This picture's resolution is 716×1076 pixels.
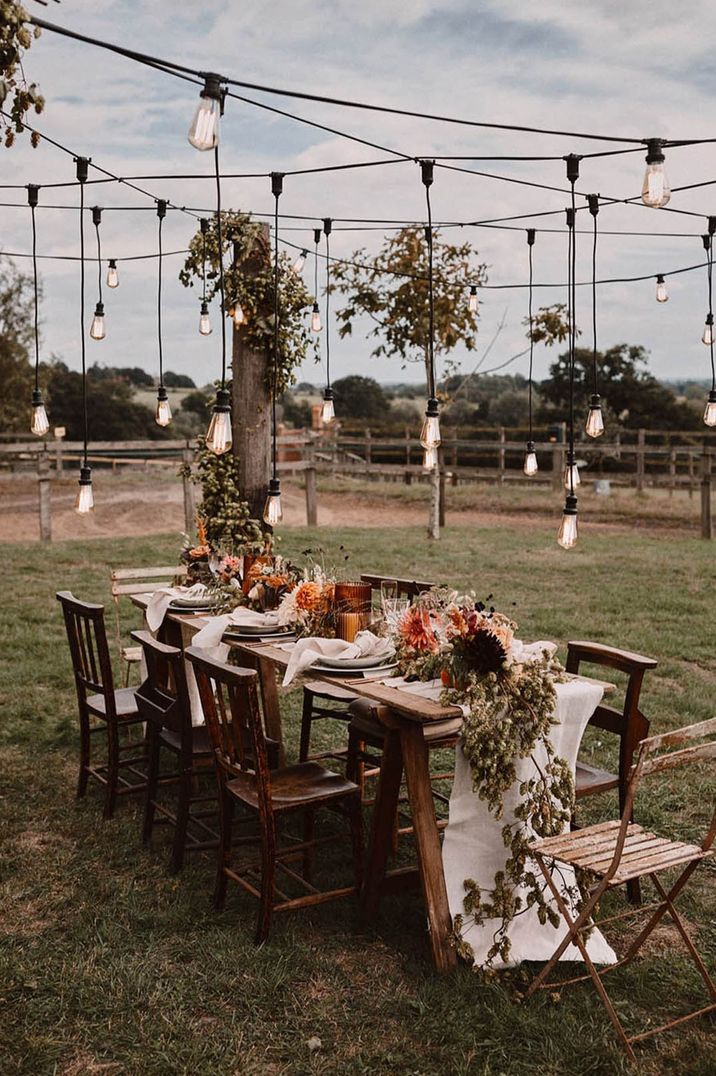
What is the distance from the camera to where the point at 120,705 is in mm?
5203

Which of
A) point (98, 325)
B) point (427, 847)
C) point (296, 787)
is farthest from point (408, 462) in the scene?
point (427, 847)

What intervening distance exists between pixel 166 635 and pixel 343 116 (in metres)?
7.74

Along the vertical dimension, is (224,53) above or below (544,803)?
above

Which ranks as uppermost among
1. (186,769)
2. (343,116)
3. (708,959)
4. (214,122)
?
(343,116)

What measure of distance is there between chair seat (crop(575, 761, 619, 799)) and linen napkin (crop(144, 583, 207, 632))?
7.60 feet

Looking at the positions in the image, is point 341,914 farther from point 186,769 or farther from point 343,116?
point 343,116

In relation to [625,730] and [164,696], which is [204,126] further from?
[625,730]

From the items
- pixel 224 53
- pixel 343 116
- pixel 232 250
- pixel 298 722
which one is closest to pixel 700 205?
pixel 343 116

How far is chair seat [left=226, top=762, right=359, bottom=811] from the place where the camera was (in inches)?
148

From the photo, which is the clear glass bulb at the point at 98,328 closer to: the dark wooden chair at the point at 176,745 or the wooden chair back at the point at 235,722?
the dark wooden chair at the point at 176,745

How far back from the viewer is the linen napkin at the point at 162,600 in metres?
5.59

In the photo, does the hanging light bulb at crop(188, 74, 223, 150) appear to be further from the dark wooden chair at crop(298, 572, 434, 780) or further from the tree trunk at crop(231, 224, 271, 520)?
the tree trunk at crop(231, 224, 271, 520)

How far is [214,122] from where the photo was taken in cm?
363

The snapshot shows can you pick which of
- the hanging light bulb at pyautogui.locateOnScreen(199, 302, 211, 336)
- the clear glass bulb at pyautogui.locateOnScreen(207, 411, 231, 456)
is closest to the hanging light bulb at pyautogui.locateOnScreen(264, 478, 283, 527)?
the clear glass bulb at pyautogui.locateOnScreen(207, 411, 231, 456)
